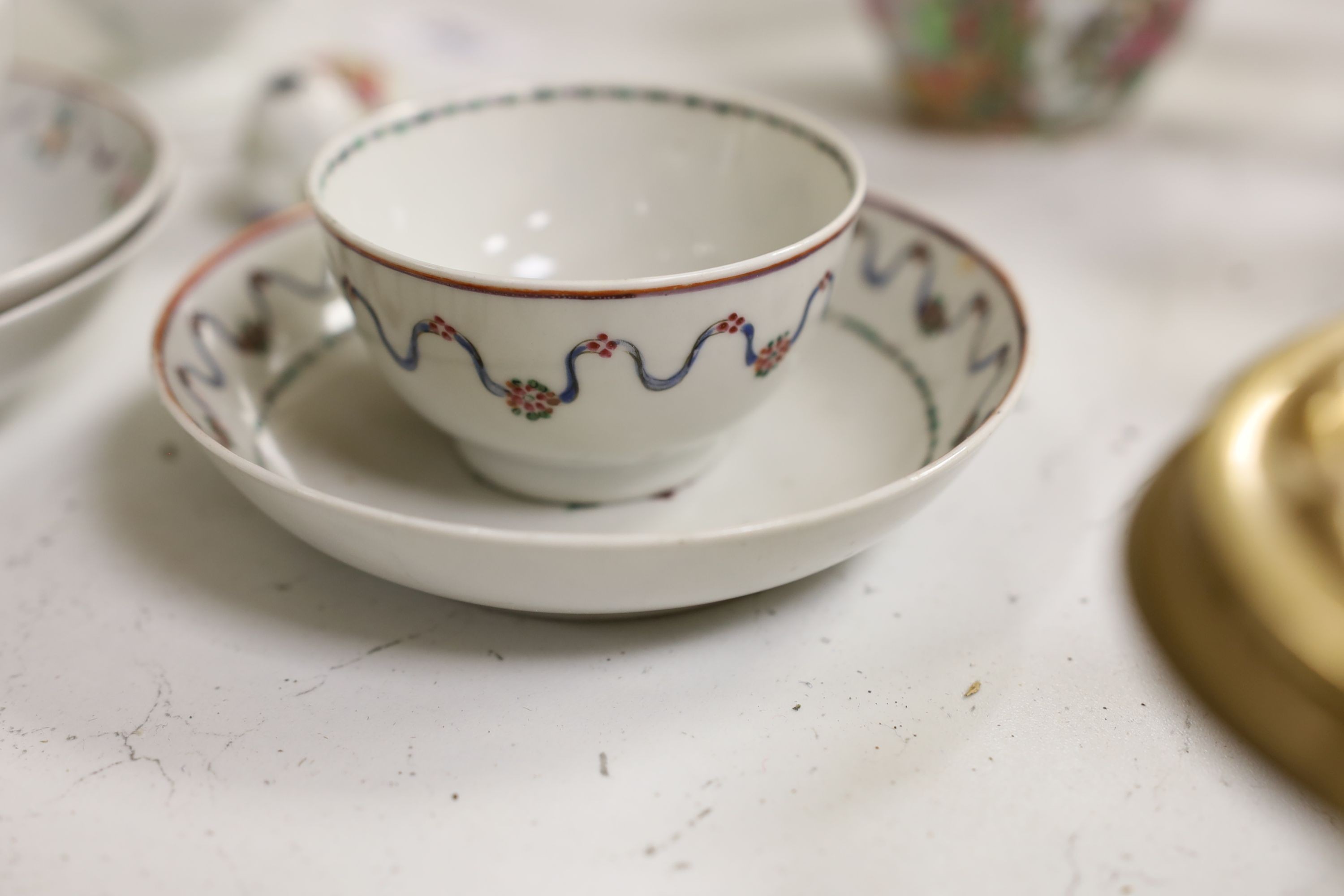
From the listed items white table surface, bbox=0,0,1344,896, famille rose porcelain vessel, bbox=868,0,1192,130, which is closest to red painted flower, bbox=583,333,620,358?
white table surface, bbox=0,0,1344,896

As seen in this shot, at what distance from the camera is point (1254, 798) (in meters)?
0.35

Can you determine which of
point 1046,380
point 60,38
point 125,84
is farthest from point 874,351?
point 60,38

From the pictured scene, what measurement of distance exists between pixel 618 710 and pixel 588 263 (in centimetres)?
28

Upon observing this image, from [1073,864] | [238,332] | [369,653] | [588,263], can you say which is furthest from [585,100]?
[1073,864]

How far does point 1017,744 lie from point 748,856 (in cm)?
11

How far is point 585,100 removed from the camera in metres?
0.56

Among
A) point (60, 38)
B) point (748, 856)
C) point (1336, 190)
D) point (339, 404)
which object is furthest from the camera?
point (60, 38)

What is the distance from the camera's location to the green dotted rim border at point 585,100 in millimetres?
483

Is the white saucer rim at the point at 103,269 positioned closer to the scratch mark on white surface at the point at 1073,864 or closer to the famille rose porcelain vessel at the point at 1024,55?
the scratch mark on white surface at the point at 1073,864

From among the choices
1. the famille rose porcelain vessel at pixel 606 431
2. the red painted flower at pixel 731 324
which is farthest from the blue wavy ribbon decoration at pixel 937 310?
the red painted flower at pixel 731 324

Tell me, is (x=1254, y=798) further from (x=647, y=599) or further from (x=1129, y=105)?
(x=1129, y=105)

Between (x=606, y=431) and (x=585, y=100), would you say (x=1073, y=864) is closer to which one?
(x=606, y=431)

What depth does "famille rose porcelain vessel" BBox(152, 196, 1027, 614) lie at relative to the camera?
0.34 meters

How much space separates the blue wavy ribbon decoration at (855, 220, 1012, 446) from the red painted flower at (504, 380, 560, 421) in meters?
0.17
